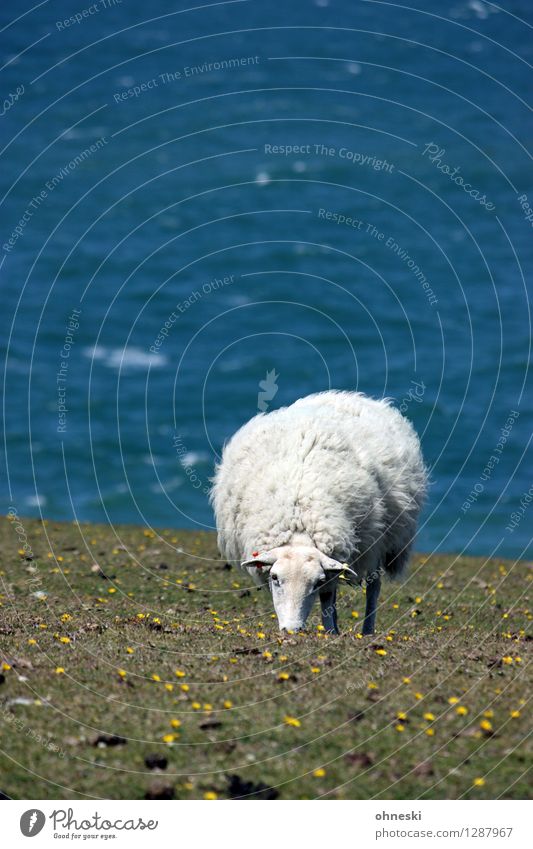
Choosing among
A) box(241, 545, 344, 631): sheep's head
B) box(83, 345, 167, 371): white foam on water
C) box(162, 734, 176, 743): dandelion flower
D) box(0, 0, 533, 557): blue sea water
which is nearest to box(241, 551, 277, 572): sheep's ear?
box(241, 545, 344, 631): sheep's head

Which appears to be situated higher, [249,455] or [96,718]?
[249,455]

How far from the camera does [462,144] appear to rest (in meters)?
63.8

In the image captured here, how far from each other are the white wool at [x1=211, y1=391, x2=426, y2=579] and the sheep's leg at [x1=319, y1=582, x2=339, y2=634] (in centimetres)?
47

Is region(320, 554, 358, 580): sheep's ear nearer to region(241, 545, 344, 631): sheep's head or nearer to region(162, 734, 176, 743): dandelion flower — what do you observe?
region(241, 545, 344, 631): sheep's head

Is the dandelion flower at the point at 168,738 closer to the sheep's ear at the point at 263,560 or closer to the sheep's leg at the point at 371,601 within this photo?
the sheep's ear at the point at 263,560

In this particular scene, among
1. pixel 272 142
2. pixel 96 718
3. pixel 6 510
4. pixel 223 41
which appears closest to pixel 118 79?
pixel 223 41

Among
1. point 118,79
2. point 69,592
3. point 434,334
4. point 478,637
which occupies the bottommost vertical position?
point 478,637

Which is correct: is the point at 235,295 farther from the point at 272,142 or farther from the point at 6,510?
the point at 6,510

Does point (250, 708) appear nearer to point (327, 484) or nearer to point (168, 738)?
point (168, 738)

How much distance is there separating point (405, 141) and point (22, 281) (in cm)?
2377

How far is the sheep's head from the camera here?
1273 centimetres

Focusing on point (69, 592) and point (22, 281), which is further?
point (22, 281)
